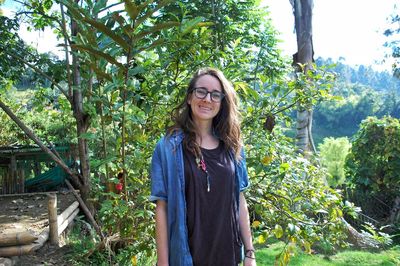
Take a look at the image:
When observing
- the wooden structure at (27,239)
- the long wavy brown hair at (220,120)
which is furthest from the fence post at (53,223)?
the long wavy brown hair at (220,120)

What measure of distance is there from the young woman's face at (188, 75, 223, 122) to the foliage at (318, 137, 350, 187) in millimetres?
11908

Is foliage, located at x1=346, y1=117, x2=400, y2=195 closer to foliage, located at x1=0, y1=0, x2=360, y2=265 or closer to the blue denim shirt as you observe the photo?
foliage, located at x1=0, y1=0, x2=360, y2=265

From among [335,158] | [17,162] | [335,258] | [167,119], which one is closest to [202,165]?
[167,119]

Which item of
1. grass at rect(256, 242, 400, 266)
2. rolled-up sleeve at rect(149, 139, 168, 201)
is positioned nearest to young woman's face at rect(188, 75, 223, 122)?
rolled-up sleeve at rect(149, 139, 168, 201)

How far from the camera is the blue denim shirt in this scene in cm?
154

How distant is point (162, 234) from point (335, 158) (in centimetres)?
1331

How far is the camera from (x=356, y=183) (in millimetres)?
9531

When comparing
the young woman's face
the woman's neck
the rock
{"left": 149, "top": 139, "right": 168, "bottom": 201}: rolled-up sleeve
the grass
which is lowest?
the grass

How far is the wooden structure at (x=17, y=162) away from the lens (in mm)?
8601

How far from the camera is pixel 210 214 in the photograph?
5.19ft

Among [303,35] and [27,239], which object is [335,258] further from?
[27,239]

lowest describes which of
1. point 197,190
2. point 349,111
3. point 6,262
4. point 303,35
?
point 6,262

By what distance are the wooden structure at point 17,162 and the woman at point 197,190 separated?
302 inches

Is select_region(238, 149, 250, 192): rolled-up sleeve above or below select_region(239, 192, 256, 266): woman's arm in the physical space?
above
